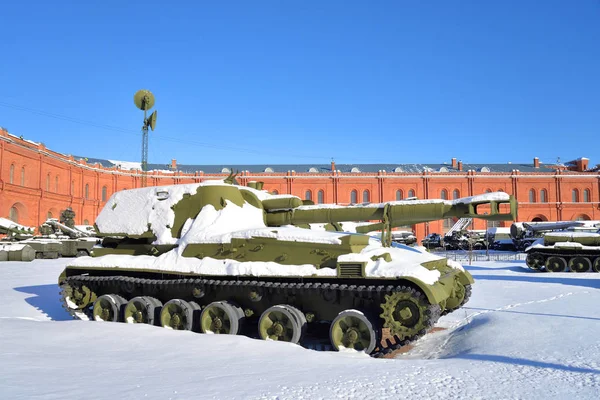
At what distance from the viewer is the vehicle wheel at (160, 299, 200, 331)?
861cm

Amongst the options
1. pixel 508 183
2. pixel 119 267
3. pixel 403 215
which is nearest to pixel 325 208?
pixel 403 215

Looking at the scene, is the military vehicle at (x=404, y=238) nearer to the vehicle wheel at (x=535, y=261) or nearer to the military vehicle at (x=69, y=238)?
the vehicle wheel at (x=535, y=261)

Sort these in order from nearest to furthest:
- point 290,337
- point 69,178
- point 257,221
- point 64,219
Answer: point 290,337 < point 257,221 < point 64,219 < point 69,178

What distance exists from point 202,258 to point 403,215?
138 inches

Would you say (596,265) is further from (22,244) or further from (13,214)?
(13,214)

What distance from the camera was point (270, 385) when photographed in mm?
5082

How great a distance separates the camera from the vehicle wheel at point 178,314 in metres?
8.61

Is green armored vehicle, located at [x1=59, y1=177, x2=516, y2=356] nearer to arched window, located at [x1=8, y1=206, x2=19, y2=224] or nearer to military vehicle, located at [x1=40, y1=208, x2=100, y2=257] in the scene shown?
military vehicle, located at [x1=40, y1=208, x2=100, y2=257]

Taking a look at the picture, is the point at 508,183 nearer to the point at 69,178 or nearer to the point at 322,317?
the point at 69,178

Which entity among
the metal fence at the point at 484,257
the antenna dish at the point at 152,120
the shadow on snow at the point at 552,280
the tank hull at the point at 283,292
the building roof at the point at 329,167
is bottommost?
the shadow on snow at the point at 552,280

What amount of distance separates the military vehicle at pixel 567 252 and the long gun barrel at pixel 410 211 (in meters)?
15.9

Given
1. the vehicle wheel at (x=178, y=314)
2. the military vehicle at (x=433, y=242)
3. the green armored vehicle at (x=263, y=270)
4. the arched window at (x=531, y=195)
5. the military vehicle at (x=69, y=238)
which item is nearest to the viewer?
the green armored vehicle at (x=263, y=270)

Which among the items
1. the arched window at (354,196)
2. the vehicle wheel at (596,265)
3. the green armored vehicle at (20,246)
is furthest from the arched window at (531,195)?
the green armored vehicle at (20,246)

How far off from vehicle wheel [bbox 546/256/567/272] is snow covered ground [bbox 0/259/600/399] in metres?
13.7
